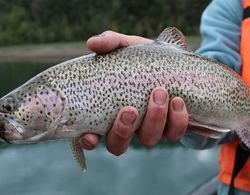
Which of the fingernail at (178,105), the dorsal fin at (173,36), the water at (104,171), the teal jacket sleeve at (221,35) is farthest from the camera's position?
the water at (104,171)

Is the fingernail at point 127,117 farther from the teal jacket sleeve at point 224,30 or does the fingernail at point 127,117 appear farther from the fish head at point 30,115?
the teal jacket sleeve at point 224,30

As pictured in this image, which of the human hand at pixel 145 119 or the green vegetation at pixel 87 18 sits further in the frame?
the green vegetation at pixel 87 18

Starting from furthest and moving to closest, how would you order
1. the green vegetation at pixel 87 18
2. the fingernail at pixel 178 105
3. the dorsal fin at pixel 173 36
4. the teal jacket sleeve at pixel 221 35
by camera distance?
the green vegetation at pixel 87 18, the teal jacket sleeve at pixel 221 35, the dorsal fin at pixel 173 36, the fingernail at pixel 178 105

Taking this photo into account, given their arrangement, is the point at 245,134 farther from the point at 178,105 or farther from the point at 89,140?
the point at 89,140

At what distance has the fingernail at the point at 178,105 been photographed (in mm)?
3082

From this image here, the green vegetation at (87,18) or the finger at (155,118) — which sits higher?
the finger at (155,118)

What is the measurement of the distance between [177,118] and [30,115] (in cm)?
81

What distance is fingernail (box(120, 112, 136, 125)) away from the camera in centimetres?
294

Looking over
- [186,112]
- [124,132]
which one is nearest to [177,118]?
[186,112]

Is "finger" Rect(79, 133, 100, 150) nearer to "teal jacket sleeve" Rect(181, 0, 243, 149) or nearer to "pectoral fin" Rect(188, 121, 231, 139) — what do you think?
"pectoral fin" Rect(188, 121, 231, 139)

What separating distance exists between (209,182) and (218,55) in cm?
289

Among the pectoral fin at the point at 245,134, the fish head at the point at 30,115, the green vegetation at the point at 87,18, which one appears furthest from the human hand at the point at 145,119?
the green vegetation at the point at 87,18

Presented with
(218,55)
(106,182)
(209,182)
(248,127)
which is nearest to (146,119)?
(248,127)

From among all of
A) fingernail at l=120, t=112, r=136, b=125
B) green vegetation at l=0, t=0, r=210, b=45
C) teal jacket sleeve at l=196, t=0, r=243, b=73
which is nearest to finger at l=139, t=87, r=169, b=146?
fingernail at l=120, t=112, r=136, b=125
